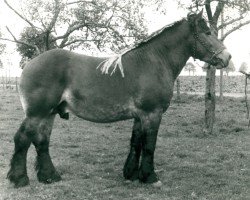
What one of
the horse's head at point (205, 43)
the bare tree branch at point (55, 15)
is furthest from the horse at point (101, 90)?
the bare tree branch at point (55, 15)

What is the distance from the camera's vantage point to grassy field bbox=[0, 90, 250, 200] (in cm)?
618

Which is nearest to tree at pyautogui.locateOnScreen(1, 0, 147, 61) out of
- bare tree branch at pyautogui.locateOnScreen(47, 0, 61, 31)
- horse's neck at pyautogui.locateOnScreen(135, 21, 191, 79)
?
bare tree branch at pyautogui.locateOnScreen(47, 0, 61, 31)

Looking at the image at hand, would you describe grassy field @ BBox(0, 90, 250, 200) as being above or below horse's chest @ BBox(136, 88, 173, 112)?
below

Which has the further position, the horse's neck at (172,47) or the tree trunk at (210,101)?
the tree trunk at (210,101)

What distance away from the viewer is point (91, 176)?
7262 mm

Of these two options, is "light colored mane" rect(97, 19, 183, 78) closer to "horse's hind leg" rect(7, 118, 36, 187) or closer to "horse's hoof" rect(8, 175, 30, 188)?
"horse's hind leg" rect(7, 118, 36, 187)

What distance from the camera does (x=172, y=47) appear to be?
6.97m

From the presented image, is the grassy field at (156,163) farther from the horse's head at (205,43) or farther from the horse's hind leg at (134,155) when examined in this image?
the horse's head at (205,43)

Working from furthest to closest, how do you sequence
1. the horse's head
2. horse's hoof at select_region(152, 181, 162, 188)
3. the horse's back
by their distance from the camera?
the horse's head < horse's hoof at select_region(152, 181, 162, 188) < the horse's back

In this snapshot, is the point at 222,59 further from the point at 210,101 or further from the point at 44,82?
the point at 210,101

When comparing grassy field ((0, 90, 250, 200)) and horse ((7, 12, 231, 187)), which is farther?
horse ((7, 12, 231, 187))

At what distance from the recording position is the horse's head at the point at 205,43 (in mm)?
6906

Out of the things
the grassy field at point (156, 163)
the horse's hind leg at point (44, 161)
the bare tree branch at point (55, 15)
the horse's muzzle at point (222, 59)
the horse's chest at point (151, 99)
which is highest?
the bare tree branch at point (55, 15)

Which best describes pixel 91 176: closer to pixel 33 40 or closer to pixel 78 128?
pixel 78 128
